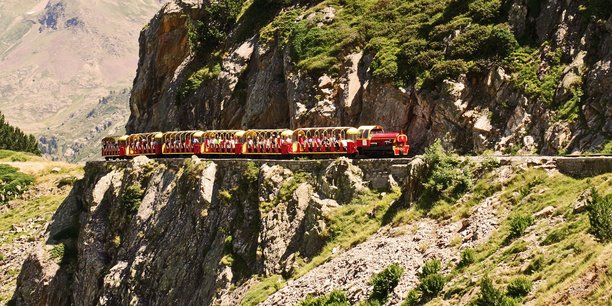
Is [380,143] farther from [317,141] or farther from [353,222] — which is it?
[353,222]

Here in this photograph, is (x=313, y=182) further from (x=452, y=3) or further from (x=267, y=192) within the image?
(x=452, y=3)

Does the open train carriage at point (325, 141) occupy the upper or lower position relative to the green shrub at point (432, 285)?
upper

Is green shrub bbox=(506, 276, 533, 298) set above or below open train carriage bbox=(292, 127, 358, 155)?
below

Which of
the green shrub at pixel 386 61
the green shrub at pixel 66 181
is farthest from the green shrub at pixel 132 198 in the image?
the green shrub at pixel 66 181

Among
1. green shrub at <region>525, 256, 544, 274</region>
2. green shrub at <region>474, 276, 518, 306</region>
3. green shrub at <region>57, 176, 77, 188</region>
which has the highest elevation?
green shrub at <region>525, 256, 544, 274</region>

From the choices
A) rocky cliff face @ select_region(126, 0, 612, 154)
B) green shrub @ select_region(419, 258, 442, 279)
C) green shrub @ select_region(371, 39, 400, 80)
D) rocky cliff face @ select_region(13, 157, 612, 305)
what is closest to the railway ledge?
rocky cliff face @ select_region(13, 157, 612, 305)

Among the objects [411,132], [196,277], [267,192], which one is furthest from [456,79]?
[196,277]

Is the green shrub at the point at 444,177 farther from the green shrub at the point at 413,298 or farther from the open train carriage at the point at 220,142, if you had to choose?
the open train carriage at the point at 220,142

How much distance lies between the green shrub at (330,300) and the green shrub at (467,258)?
5137mm

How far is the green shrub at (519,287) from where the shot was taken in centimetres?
1933

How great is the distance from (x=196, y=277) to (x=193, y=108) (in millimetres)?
29066

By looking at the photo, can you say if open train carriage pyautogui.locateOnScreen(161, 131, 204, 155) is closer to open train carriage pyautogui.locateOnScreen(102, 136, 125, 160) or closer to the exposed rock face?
the exposed rock face

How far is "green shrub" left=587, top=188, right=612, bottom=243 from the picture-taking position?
19.0m

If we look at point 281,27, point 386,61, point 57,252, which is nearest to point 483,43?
point 386,61
